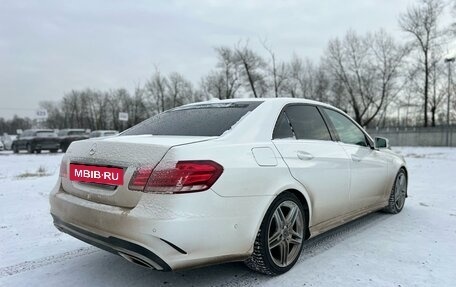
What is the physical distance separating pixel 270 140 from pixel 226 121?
412 mm

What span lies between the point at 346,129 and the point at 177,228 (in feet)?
9.15

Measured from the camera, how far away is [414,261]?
3.52 metres

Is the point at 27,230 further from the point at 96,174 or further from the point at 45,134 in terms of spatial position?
the point at 45,134

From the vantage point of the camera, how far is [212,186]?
263cm

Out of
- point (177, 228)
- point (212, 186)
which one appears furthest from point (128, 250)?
point (212, 186)

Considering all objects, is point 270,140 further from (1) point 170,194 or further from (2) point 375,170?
(2) point 375,170

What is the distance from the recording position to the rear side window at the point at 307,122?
12.0ft

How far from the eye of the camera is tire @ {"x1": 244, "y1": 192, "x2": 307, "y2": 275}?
3.02 meters

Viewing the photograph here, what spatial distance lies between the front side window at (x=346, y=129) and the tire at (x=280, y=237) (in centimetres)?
132

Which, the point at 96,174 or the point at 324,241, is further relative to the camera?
the point at 324,241

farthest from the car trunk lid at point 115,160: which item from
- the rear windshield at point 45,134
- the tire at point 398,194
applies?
the rear windshield at point 45,134

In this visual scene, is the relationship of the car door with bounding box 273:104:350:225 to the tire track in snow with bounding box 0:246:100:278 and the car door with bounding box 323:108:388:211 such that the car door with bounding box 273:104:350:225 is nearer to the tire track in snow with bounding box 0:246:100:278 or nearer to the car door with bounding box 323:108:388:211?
the car door with bounding box 323:108:388:211

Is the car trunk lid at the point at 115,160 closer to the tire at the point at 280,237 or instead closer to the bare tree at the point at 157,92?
the tire at the point at 280,237

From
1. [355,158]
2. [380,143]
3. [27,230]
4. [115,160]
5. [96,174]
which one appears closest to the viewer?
[115,160]
